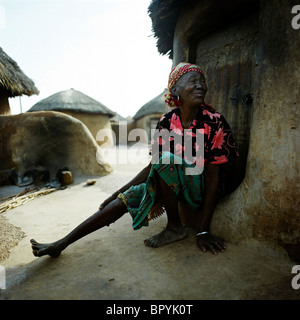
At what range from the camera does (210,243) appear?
5.68 ft

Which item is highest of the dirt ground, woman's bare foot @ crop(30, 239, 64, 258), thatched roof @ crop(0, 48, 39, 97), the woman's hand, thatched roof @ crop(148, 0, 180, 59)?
thatched roof @ crop(0, 48, 39, 97)

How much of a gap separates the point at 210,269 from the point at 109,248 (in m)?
0.82

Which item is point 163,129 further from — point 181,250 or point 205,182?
point 181,250

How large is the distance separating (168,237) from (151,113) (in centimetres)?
1545

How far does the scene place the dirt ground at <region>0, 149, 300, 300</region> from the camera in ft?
4.34

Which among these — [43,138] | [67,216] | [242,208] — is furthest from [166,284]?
[43,138]

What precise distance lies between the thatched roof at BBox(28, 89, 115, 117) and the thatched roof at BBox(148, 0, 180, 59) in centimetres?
963

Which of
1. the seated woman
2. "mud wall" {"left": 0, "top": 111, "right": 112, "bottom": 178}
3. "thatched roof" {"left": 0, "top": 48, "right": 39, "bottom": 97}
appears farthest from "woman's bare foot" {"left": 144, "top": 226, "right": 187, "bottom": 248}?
"thatched roof" {"left": 0, "top": 48, "right": 39, "bottom": 97}

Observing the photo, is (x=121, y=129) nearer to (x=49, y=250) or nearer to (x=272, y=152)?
(x=49, y=250)

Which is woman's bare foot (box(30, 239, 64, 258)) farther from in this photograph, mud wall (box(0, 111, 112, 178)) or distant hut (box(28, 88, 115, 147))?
distant hut (box(28, 88, 115, 147))

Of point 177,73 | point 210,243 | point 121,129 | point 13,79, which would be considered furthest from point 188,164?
point 121,129

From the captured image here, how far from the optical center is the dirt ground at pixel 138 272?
4.34 feet

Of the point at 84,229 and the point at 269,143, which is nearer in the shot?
the point at 269,143

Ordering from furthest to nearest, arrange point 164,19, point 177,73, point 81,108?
point 81,108 → point 164,19 → point 177,73
